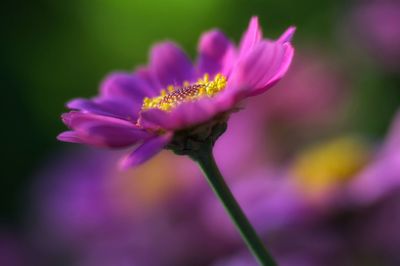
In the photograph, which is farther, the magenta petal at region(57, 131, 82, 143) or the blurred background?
the blurred background

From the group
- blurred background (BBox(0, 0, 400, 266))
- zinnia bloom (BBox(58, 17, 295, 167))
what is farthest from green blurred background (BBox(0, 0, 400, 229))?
zinnia bloom (BBox(58, 17, 295, 167))

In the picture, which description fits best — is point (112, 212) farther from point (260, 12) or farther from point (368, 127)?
point (260, 12)

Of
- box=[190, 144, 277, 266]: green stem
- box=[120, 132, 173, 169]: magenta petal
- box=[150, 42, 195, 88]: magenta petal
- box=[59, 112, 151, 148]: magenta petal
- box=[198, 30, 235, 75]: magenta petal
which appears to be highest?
box=[150, 42, 195, 88]: magenta petal

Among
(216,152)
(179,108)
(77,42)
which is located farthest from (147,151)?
(77,42)

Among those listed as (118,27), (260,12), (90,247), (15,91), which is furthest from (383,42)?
(15,91)

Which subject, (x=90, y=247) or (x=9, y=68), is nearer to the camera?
(x=90, y=247)

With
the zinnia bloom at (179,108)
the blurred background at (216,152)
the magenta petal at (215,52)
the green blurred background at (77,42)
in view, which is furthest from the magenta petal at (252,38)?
the green blurred background at (77,42)

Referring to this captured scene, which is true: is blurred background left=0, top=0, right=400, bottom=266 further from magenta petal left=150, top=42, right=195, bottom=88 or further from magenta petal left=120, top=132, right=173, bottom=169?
magenta petal left=120, top=132, right=173, bottom=169
